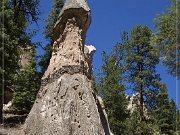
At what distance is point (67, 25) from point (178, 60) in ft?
37.1

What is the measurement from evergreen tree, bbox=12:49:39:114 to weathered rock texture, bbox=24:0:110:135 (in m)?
18.9

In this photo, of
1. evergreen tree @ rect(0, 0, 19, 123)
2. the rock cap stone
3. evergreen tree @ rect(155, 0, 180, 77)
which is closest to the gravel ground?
evergreen tree @ rect(0, 0, 19, 123)

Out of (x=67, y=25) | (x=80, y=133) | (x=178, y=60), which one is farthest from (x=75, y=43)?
(x=178, y=60)

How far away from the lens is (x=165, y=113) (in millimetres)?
42312

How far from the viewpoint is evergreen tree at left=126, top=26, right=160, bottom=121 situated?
40094mm

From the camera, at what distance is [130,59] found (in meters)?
41.0

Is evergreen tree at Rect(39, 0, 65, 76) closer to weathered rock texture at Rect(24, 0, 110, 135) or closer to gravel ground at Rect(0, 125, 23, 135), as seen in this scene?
gravel ground at Rect(0, 125, 23, 135)

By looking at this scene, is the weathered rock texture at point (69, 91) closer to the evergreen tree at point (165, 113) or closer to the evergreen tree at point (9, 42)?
the evergreen tree at point (9, 42)

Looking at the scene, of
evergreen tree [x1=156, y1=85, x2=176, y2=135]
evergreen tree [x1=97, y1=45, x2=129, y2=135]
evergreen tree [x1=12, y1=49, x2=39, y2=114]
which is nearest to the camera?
evergreen tree [x1=97, y1=45, x2=129, y2=135]

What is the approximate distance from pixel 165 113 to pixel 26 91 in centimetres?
1538

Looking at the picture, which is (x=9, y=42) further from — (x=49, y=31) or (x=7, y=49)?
(x=49, y=31)

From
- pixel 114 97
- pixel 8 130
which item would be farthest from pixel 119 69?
pixel 8 130

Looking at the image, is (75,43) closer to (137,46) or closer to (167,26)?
(167,26)

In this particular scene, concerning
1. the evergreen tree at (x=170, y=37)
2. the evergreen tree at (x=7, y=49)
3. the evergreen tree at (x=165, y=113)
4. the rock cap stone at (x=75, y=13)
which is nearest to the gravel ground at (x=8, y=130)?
the evergreen tree at (x=7, y=49)
